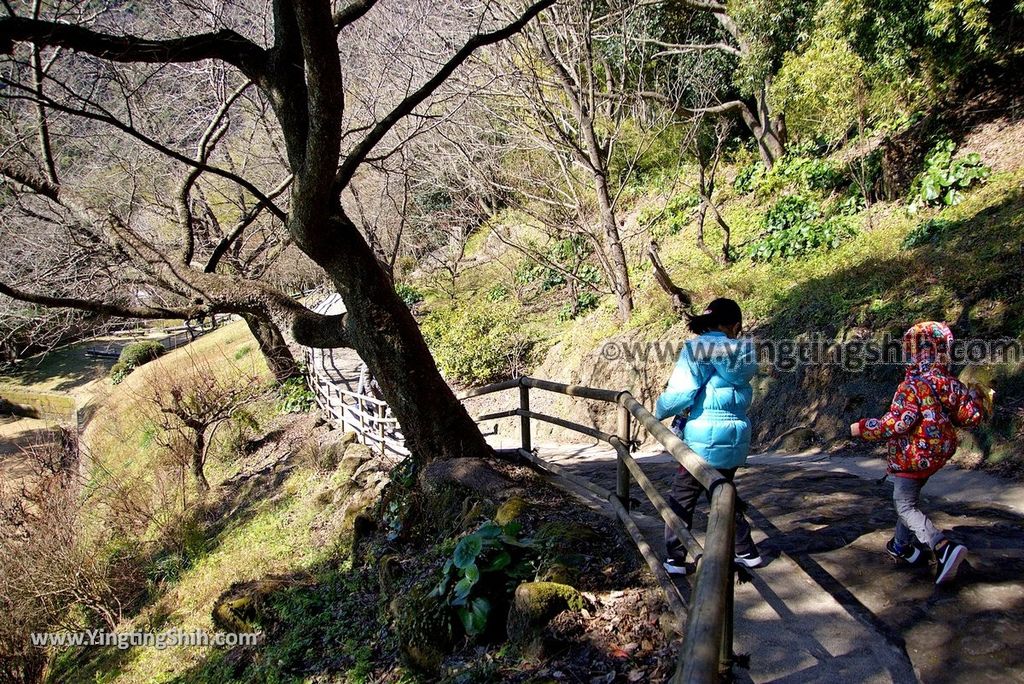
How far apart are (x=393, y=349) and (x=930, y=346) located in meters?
4.08

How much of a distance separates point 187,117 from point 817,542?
42.1ft

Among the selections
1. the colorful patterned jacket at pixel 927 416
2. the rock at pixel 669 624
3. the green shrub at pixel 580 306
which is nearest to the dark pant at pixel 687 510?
the rock at pixel 669 624

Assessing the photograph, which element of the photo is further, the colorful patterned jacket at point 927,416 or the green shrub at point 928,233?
the green shrub at point 928,233

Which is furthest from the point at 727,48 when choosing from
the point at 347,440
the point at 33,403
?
the point at 33,403

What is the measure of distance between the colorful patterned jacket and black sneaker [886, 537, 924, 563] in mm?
406

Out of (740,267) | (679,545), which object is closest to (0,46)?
(679,545)

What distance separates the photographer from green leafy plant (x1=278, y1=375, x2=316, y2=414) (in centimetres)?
1515

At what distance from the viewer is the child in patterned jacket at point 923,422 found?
3.35m

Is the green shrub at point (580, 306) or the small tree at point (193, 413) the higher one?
the green shrub at point (580, 306)

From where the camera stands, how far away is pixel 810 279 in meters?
9.57

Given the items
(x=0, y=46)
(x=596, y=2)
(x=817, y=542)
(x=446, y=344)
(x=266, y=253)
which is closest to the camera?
(x=817, y=542)

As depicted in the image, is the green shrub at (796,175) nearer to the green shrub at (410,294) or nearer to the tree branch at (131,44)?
the green shrub at (410,294)

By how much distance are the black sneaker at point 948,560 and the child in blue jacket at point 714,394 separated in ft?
3.04

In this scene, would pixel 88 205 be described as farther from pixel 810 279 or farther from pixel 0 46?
pixel 810 279
